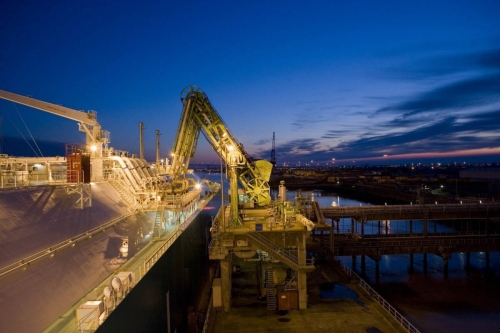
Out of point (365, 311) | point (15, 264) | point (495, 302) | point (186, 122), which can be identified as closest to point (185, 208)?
point (186, 122)

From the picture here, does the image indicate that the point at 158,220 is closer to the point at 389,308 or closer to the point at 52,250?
the point at 52,250

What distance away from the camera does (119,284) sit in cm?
1331

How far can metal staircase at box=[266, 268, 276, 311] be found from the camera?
81.4 ft

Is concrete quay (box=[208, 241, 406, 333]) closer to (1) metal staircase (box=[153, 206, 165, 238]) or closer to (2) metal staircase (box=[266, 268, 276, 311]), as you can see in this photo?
(2) metal staircase (box=[266, 268, 276, 311])

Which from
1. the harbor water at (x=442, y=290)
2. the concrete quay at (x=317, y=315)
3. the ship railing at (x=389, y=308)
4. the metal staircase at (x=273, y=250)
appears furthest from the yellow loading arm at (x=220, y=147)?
the harbor water at (x=442, y=290)

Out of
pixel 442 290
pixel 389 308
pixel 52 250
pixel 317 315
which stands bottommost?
pixel 442 290

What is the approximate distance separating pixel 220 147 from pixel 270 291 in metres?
13.4

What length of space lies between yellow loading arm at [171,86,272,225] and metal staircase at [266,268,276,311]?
5.13 meters

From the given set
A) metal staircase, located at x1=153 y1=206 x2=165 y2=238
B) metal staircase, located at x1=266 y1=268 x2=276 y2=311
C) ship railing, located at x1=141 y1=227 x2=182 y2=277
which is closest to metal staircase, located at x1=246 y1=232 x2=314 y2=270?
metal staircase, located at x1=266 y1=268 x2=276 y2=311

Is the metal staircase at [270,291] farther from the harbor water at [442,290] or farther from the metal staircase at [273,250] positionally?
the harbor water at [442,290]

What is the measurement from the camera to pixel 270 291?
2575cm

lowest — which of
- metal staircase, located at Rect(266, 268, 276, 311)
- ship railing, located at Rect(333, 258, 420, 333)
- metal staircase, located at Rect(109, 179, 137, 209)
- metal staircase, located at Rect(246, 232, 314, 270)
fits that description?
ship railing, located at Rect(333, 258, 420, 333)

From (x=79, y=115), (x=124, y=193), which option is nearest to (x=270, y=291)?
(x=124, y=193)

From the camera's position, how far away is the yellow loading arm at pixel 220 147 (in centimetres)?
2911
